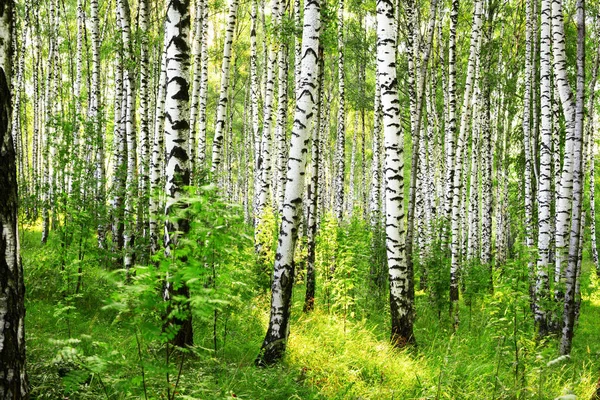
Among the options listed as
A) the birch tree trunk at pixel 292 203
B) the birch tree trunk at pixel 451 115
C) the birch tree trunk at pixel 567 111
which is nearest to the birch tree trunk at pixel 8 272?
the birch tree trunk at pixel 292 203

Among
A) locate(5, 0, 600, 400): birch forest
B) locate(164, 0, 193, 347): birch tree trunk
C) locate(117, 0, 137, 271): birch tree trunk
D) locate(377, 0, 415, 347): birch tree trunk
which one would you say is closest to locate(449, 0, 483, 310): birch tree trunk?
locate(5, 0, 600, 400): birch forest

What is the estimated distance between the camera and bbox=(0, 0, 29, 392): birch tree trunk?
69.7 inches

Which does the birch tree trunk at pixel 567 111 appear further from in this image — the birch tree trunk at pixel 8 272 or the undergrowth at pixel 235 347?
the birch tree trunk at pixel 8 272

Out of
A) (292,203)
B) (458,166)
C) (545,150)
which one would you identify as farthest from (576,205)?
(292,203)

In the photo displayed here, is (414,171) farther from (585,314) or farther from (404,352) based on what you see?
(585,314)

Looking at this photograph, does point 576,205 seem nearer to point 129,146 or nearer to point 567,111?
point 567,111

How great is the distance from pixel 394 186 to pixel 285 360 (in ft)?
8.83

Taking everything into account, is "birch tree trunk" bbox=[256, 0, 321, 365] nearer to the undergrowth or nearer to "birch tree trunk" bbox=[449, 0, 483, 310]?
the undergrowth

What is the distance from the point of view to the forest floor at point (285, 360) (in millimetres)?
3004

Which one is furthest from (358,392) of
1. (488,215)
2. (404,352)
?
(488,215)

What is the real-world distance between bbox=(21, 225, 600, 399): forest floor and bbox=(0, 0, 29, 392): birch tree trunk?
0.41 meters

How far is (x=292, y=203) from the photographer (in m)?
4.75

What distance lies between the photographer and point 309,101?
15.8ft

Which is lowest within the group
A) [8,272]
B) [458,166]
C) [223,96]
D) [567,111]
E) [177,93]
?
[8,272]
